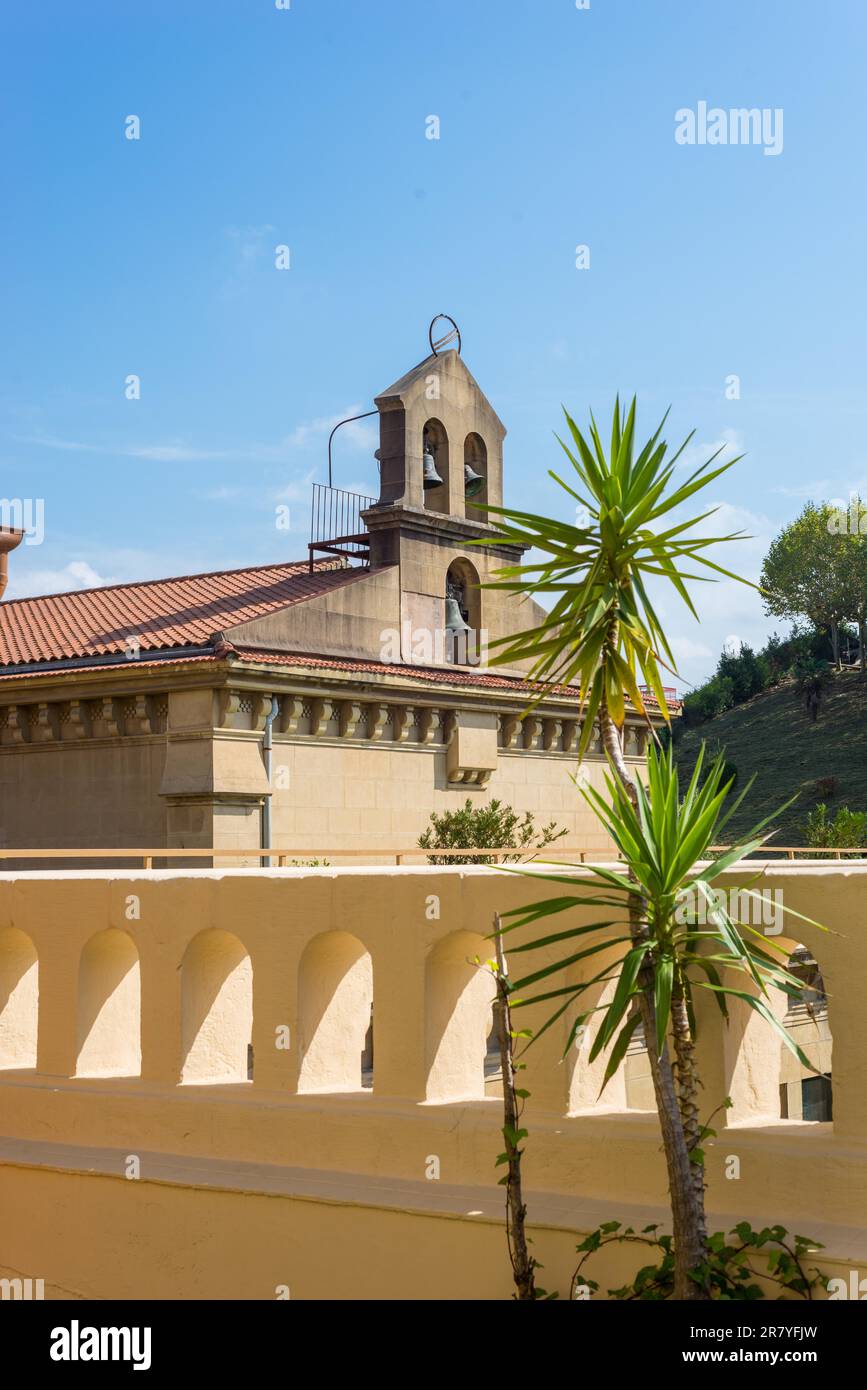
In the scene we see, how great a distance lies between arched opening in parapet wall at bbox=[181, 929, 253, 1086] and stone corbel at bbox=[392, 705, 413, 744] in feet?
74.8

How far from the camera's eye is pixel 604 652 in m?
6.75

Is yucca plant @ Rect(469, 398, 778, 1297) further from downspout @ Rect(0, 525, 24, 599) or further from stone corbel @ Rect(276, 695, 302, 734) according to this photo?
downspout @ Rect(0, 525, 24, 599)

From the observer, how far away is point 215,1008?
7.51m

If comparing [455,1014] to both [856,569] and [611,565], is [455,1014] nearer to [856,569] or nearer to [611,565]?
[611,565]

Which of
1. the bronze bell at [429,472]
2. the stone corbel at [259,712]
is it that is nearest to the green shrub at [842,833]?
the bronze bell at [429,472]

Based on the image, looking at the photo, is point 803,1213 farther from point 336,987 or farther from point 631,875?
point 336,987

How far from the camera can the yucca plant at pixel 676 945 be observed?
17.7 ft

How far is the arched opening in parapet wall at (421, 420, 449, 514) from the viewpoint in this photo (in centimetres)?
3372

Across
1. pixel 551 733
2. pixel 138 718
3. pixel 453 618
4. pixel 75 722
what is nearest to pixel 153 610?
pixel 75 722

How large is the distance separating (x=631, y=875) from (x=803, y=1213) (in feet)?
4.76

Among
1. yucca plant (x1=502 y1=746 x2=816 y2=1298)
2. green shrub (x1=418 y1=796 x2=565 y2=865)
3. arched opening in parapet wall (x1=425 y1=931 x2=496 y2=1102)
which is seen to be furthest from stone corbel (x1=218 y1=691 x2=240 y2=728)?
yucca plant (x1=502 y1=746 x2=816 y2=1298)

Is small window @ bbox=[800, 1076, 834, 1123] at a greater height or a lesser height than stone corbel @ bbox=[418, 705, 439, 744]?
lesser

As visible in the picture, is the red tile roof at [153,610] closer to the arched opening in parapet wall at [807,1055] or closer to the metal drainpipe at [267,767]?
the metal drainpipe at [267,767]
